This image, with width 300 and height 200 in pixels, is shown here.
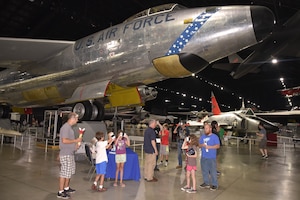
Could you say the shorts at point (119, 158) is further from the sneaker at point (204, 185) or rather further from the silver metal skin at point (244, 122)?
the silver metal skin at point (244, 122)

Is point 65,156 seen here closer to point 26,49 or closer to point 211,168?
point 211,168

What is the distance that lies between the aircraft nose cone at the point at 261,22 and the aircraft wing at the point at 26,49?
5356 millimetres

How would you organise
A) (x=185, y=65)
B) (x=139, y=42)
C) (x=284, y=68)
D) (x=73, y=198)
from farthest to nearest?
(x=284, y=68)
(x=139, y=42)
(x=185, y=65)
(x=73, y=198)

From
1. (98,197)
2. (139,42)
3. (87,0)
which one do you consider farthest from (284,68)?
(98,197)

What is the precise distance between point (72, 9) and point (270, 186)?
47.4ft

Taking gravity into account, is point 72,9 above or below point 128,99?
above

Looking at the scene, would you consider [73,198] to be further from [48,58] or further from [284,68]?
[284,68]

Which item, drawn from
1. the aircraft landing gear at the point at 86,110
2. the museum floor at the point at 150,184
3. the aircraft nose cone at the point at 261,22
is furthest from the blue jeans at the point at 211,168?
the aircraft landing gear at the point at 86,110

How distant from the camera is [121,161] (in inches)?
235

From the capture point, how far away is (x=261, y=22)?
197 inches

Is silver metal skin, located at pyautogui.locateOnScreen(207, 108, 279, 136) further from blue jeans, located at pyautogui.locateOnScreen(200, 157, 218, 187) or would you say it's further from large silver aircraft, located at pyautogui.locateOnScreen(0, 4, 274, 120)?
blue jeans, located at pyautogui.locateOnScreen(200, 157, 218, 187)

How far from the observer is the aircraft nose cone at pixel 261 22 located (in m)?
5.01

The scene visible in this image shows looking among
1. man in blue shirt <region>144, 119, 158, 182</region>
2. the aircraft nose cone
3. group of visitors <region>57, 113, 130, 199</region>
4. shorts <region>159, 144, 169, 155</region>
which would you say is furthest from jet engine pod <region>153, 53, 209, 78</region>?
shorts <region>159, 144, 169, 155</region>

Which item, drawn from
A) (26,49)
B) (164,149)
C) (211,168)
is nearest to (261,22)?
(211,168)
